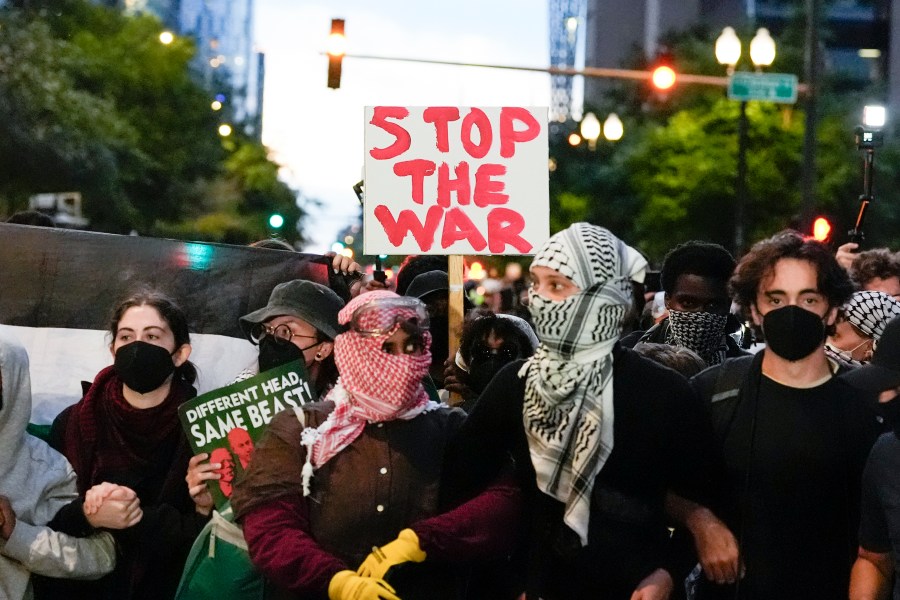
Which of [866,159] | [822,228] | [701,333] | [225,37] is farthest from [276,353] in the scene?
[225,37]

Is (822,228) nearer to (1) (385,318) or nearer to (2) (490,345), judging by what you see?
(2) (490,345)

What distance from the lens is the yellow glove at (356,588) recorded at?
414 centimetres

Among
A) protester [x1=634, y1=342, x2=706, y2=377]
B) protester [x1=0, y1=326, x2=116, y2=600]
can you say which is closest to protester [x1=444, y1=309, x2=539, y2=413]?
protester [x1=634, y1=342, x2=706, y2=377]

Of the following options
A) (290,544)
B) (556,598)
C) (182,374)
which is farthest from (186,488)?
(556,598)

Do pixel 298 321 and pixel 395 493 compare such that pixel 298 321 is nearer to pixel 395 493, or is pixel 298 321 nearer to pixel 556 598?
pixel 395 493

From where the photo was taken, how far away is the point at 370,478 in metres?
4.44

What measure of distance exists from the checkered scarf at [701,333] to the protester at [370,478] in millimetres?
2140

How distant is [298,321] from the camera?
5.85 metres

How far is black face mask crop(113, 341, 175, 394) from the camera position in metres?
5.36

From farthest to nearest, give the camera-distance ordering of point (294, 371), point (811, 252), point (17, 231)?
point (17, 231) < point (294, 371) < point (811, 252)

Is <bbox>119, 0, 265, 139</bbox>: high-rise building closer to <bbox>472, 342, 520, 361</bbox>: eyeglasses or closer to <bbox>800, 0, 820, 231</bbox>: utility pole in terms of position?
<bbox>800, 0, 820, 231</bbox>: utility pole

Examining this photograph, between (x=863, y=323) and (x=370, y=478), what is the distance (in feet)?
9.17

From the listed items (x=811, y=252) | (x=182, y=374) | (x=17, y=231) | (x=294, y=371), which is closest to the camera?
(x=811, y=252)

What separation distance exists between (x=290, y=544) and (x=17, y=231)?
9.01ft
